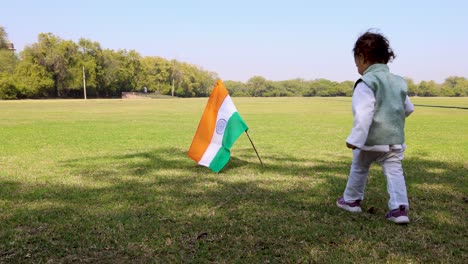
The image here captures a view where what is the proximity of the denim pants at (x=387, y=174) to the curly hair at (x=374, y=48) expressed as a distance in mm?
899

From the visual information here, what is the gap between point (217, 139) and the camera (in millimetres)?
6270

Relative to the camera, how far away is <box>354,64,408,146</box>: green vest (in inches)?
143

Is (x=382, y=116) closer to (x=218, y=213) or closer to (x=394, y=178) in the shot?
(x=394, y=178)

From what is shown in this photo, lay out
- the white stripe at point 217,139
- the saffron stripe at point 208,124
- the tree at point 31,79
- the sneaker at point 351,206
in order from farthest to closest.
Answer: the tree at point 31,79 → the saffron stripe at point 208,124 → the white stripe at point 217,139 → the sneaker at point 351,206

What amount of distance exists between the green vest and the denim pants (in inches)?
6.2

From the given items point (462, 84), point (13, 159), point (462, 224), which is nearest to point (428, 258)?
point (462, 224)

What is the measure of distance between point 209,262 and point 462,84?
13783 cm

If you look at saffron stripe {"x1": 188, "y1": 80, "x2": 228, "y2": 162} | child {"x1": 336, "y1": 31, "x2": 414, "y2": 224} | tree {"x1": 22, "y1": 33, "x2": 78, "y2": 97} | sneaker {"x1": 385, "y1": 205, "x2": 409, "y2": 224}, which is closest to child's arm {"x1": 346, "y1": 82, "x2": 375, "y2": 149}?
child {"x1": 336, "y1": 31, "x2": 414, "y2": 224}

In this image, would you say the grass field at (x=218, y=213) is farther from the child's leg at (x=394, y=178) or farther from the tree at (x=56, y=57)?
the tree at (x=56, y=57)

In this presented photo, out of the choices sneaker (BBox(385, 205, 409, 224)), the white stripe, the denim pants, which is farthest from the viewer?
the white stripe

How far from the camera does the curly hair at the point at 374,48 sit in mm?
3777

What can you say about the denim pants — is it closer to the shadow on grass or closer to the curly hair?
the shadow on grass

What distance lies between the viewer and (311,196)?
15.2ft

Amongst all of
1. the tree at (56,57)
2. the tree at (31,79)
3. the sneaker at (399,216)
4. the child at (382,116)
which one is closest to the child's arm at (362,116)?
the child at (382,116)
